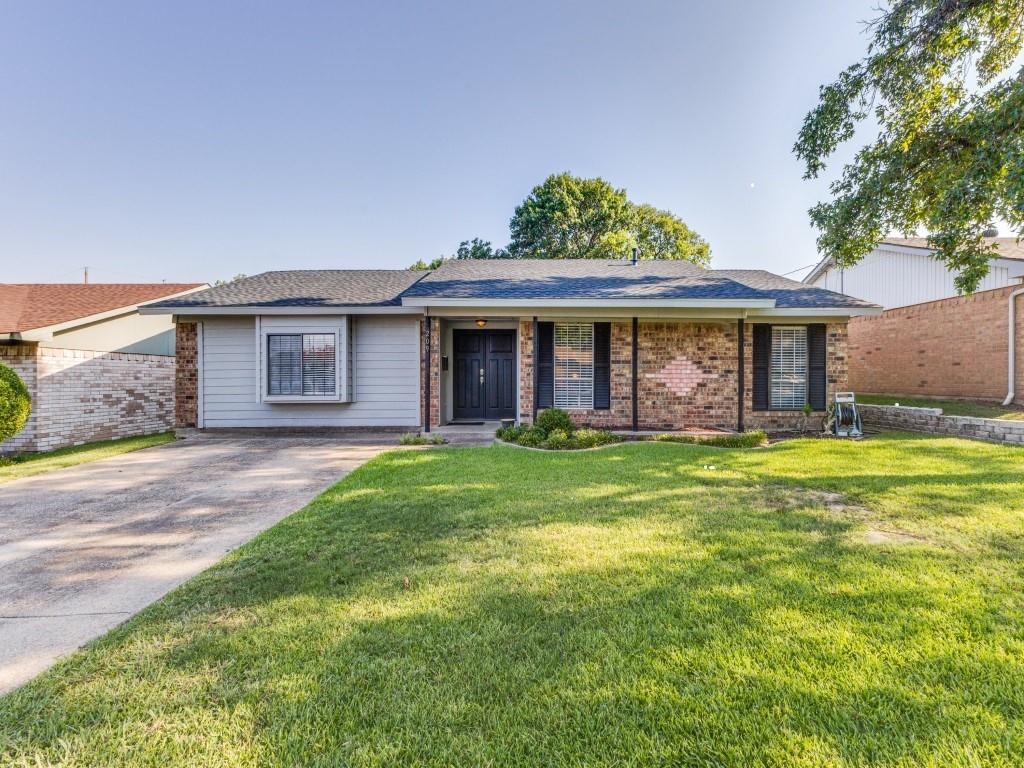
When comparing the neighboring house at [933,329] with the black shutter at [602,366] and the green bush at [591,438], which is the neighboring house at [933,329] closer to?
the black shutter at [602,366]

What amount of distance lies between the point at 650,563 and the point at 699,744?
152 cm

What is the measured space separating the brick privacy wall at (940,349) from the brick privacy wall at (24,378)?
21074 mm

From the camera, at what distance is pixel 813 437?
29.9 feet

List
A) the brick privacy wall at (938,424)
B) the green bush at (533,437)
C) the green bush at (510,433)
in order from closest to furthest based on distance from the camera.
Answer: the brick privacy wall at (938,424) < the green bush at (533,437) < the green bush at (510,433)

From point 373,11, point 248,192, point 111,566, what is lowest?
point 111,566

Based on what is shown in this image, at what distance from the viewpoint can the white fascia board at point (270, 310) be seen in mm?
9148

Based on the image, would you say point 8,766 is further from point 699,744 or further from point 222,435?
point 222,435

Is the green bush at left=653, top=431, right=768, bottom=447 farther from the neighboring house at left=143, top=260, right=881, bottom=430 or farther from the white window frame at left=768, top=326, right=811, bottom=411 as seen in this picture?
the white window frame at left=768, top=326, right=811, bottom=411

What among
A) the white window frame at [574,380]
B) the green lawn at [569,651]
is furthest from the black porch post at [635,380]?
the green lawn at [569,651]

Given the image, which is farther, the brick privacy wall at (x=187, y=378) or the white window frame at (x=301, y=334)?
the brick privacy wall at (x=187, y=378)

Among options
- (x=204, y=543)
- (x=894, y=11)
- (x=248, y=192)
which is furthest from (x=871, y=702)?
(x=248, y=192)

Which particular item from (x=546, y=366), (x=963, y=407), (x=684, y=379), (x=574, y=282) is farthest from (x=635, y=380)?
(x=963, y=407)

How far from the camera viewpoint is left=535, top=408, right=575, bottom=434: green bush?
8422 mm

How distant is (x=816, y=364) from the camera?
32.4 feet
